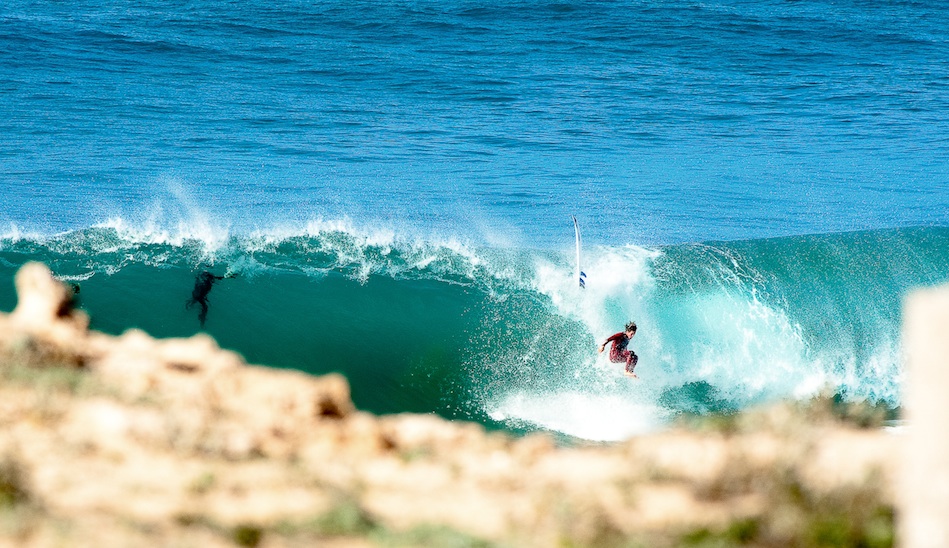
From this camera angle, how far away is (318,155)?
2855 centimetres

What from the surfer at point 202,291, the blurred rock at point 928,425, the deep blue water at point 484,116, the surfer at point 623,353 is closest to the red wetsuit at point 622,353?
the surfer at point 623,353

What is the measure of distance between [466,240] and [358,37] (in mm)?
23255

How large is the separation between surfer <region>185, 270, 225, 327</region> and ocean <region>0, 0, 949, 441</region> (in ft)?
0.50

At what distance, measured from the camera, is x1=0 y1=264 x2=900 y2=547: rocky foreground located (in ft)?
12.8

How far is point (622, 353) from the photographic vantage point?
13.6 metres

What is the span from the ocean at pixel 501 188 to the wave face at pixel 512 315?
0.06 m

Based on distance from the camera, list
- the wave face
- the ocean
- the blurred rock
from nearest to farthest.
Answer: the blurred rock < the wave face < the ocean

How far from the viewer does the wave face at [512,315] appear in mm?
13992

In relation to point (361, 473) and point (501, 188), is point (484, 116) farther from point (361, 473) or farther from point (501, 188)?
point (361, 473)

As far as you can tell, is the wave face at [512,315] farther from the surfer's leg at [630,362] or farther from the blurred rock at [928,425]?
the blurred rock at [928,425]

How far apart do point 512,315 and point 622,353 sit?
2609mm

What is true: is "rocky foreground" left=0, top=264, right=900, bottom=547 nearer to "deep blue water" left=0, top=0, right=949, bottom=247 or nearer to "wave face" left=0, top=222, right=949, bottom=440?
"wave face" left=0, top=222, right=949, bottom=440

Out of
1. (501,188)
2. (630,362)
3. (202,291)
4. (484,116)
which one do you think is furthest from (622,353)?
(484,116)

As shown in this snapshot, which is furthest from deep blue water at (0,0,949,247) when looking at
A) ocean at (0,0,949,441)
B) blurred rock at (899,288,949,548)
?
blurred rock at (899,288,949,548)
